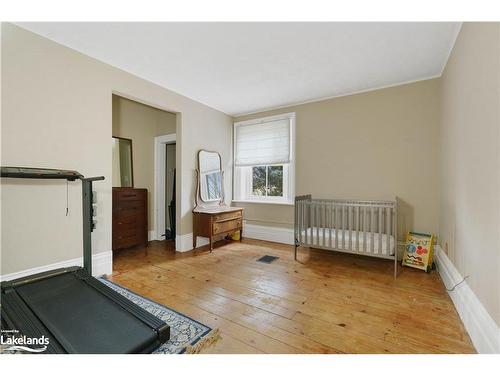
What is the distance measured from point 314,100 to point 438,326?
9.78 feet

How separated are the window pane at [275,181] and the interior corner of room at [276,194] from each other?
26 millimetres

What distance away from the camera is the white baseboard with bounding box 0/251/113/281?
188 cm

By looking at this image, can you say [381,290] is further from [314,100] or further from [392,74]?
[314,100]

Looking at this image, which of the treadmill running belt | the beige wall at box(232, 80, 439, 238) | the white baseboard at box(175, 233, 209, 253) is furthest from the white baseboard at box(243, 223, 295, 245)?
the treadmill running belt

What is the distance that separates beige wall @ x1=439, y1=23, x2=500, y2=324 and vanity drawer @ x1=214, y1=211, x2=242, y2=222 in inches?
103

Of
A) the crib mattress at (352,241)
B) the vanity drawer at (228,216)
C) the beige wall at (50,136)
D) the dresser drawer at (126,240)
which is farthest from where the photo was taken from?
the vanity drawer at (228,216)

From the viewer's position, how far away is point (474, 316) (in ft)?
4.67

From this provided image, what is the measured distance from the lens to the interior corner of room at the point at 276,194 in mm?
1493

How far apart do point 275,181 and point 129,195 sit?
88.8 inches

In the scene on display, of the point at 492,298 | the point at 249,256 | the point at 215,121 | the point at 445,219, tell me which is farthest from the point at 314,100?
the point at 492,298

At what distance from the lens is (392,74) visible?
8.76 feet

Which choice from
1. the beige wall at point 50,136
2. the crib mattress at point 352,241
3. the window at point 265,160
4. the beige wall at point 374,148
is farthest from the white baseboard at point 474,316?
the beige wall at point 50,136

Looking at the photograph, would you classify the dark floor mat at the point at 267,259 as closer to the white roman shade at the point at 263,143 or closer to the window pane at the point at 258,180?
the window pane at the point at 258,180

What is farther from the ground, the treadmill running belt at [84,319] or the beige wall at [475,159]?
the beige wall at [475,159]
